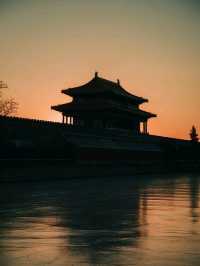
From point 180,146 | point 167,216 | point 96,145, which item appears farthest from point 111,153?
point 167,216

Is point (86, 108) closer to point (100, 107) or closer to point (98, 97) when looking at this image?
point (100, 107)

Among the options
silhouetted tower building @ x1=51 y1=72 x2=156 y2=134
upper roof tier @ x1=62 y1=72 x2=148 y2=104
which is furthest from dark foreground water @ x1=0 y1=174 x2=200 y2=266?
upper roof tier @ x1=62 y1=72 x2=148 y2=104

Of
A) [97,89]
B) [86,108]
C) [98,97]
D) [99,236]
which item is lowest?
[99,236]

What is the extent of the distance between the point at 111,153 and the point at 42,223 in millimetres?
35997

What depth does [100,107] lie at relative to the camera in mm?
62375

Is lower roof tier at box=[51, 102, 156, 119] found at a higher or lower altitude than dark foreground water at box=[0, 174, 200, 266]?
higher

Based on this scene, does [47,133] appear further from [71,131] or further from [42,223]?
[42,223]

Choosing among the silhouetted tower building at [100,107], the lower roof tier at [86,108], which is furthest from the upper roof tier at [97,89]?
the lower roof tier at [86,108]

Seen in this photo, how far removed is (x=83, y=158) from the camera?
41.0 metres

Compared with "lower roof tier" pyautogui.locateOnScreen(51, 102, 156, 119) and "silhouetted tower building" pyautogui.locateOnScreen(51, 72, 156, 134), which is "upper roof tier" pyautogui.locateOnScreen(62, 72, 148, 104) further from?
"lower roof tier" pyautogui.locateOnScreen(51, 102, 156, 119)

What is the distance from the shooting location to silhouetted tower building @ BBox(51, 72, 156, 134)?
63.0 m

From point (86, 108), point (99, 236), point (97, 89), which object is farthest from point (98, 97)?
point (99, 236)

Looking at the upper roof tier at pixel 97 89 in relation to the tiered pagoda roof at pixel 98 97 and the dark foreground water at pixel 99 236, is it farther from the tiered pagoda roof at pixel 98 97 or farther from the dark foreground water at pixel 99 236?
the dark foreground water at pixel 99 236

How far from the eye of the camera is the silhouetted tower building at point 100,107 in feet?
207
